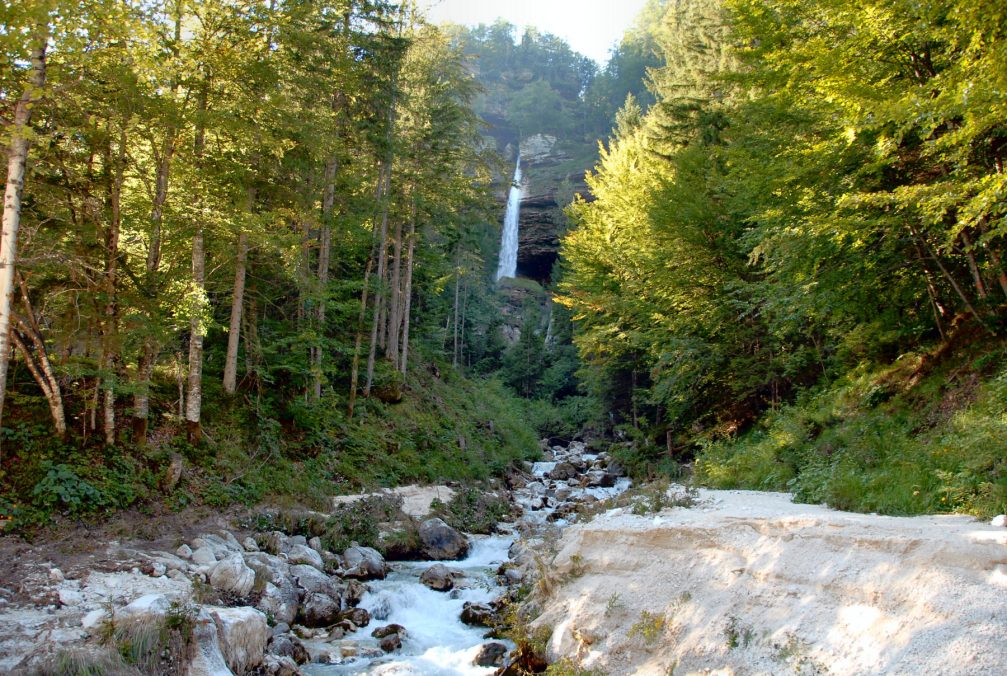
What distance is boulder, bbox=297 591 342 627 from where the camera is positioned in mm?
8578

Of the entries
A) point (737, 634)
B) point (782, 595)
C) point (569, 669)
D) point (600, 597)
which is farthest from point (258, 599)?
point (782, 595)

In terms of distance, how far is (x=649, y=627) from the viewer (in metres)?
6.29

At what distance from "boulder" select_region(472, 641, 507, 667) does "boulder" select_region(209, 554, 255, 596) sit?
3.27m

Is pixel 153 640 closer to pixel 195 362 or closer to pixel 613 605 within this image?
pixel 613 605

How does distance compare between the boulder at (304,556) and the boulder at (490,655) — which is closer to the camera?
the boulder at (490,655)

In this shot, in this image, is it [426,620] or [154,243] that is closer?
[426,620]

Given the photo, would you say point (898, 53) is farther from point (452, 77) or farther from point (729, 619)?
point (452, 77)

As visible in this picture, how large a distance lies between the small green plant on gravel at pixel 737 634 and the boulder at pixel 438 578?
18.8 feet

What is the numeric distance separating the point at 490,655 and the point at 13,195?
813 cm

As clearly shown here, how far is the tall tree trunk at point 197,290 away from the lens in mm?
10364

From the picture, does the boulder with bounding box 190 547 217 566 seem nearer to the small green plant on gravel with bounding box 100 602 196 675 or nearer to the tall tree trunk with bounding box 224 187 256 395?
the small green plant on gravel with bounding box 100 602 196 675

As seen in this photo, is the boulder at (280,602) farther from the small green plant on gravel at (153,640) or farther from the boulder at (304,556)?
the small green plant on gravel at (153,640)

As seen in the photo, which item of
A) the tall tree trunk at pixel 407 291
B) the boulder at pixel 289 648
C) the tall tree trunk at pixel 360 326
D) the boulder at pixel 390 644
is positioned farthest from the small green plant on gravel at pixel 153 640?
the tall tree trunk at pixel 407 291

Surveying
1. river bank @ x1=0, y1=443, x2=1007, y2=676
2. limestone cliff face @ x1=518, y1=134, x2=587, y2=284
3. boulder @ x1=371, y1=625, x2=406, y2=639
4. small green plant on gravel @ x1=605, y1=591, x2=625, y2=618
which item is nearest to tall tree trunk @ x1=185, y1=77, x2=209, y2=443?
river bank @ x1=0, y1=443, x2=1007, y2=676
